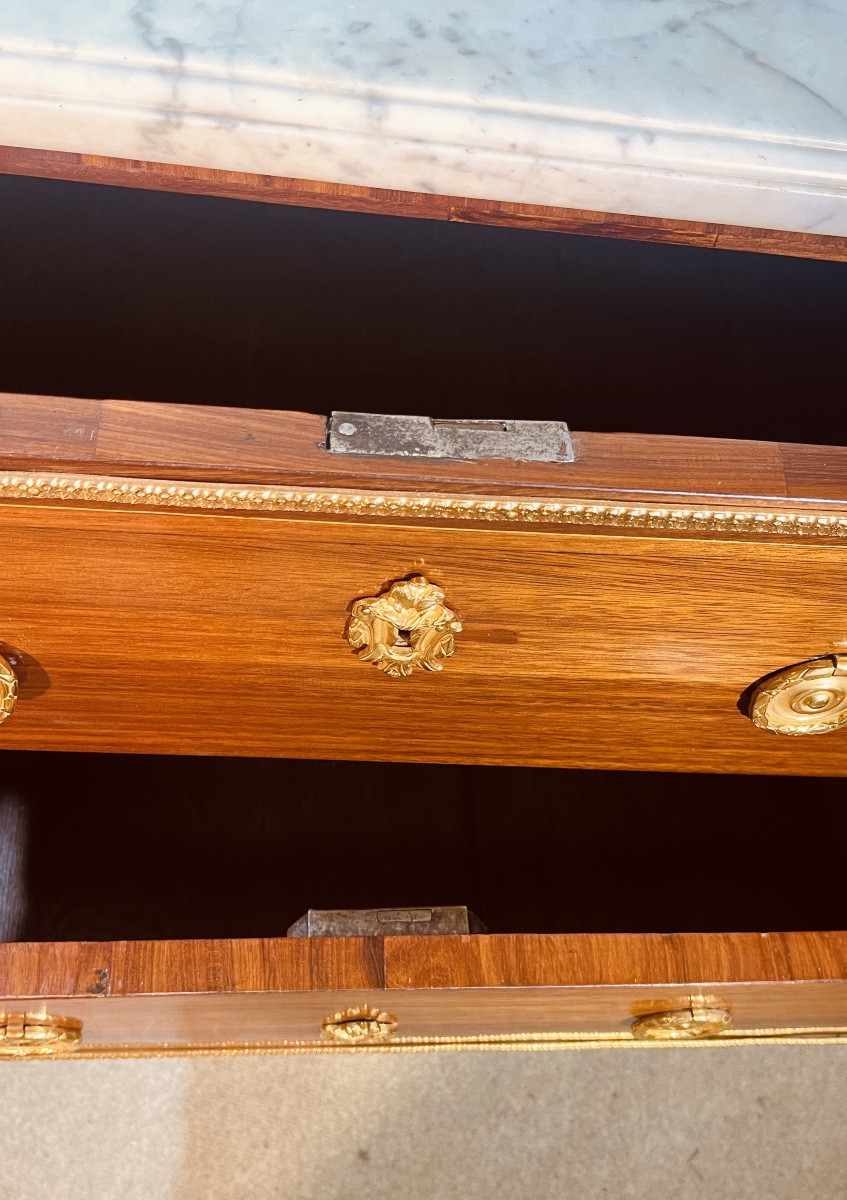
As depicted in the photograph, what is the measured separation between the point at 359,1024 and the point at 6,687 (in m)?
0.28

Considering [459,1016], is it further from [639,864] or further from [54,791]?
[54,791]

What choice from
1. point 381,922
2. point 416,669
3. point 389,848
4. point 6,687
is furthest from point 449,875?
point 6,687

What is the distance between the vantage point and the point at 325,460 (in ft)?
1.61

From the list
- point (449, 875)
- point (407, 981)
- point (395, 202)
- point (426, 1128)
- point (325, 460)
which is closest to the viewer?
point (325, 460)

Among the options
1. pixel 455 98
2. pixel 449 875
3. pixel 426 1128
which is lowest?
pixel 426 1128

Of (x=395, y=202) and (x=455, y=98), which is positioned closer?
(x=455, y=98)

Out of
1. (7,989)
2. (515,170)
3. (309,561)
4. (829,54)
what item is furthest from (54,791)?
(829,54)

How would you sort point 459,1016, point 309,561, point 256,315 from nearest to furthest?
point 309,561, point 459,1016, point 256,315

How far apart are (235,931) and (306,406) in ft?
1.20

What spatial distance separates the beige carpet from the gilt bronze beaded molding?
2.14ft

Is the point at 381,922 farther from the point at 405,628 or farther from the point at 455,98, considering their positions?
the point at 455,98

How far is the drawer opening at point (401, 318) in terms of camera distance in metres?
0.75

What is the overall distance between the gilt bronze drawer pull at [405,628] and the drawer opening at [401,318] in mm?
203

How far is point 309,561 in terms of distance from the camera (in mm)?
553
